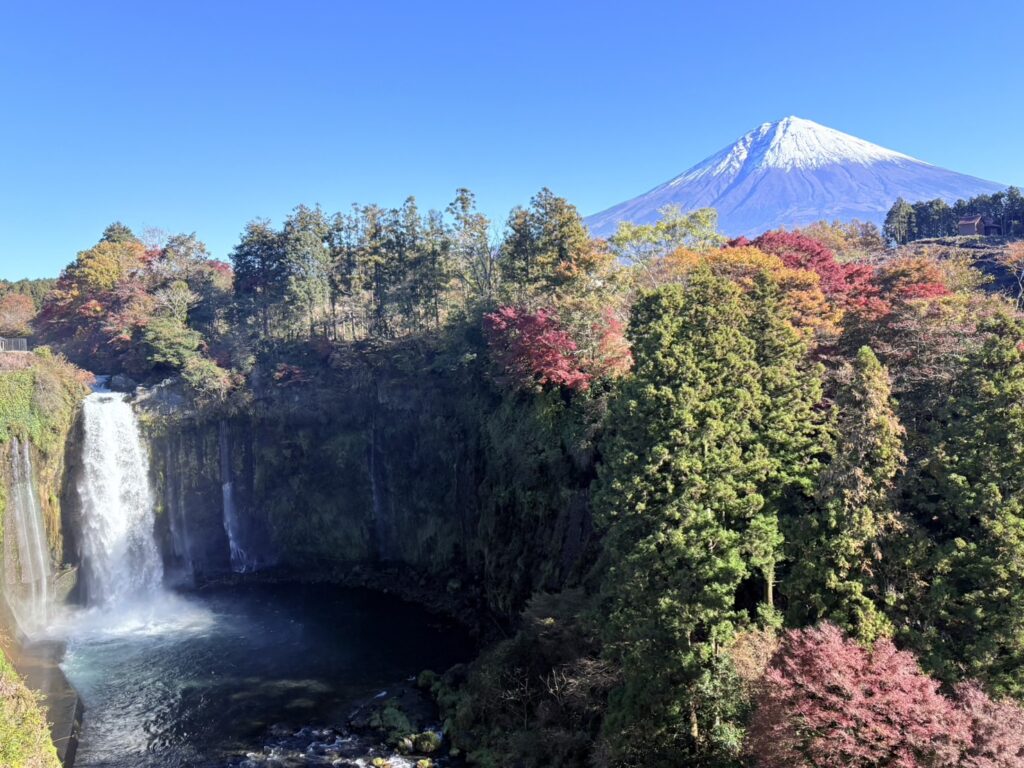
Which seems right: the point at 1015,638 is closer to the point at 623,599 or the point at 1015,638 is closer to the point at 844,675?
the point at 844,675

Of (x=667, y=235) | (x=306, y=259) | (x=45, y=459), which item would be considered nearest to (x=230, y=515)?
(x=45, y=459)

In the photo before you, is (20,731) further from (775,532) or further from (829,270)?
(829,270)

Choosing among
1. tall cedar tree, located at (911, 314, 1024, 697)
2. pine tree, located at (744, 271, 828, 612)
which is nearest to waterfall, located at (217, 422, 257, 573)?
pine tree, located at (744, 271, 828, 612)

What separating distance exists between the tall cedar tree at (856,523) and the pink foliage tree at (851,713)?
117 cm

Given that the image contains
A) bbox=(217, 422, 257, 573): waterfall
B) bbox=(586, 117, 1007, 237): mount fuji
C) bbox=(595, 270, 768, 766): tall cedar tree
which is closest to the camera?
bbox=(595, 270, 768, 766): tall cedar tree

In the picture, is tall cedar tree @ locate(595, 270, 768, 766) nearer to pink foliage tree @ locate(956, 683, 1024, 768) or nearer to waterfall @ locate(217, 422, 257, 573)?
pink foliage tree @ locate(956, 683, 1024, 768)

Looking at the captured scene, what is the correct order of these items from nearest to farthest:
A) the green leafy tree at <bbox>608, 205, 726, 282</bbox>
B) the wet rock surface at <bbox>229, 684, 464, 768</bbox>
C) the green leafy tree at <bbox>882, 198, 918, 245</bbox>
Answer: the wet rock surface at <bbox>229, 684, 464, 768</bbox> → the green leafy tree at <bbox>608, 205, 726, 282</bbox> → the green leafy tree at <bbox>882, 198, 918, 245</bbox>

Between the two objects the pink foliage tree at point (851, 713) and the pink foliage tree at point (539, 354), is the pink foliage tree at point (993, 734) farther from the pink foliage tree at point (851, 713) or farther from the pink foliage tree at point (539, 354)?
the pink foliage tree at point (539, 354)

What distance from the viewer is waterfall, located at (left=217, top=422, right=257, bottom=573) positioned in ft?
112

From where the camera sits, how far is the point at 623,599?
49.3ft

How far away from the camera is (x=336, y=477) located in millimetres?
34875

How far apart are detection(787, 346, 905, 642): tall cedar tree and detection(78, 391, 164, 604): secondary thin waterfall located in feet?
101

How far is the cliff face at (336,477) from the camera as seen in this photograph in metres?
31.7

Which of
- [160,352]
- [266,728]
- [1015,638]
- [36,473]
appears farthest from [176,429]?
[1015,638]
